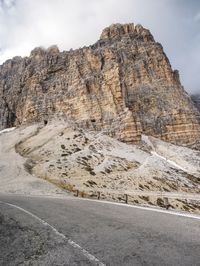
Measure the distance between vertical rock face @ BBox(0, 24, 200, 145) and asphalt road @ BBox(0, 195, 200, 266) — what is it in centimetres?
9398

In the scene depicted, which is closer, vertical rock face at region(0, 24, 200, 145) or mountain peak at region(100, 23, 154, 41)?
vertical rock face at region(0, 24, 200, 145)

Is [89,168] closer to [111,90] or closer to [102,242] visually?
[102,242]

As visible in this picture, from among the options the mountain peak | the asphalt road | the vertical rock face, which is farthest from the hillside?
the mountain peak

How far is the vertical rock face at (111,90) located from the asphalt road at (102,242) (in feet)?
308

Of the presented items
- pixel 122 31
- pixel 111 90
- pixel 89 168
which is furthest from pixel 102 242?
pixel 122 31

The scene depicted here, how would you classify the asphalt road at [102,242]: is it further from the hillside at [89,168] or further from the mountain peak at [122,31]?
the mountain peak at [122,31]

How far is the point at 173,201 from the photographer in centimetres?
4547

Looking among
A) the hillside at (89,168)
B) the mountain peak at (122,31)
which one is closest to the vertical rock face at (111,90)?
the mountain peak at (122,31)

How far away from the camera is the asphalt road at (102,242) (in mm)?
6926

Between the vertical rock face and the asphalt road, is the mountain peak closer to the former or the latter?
→ the vertical rock face

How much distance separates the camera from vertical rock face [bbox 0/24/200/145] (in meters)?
127

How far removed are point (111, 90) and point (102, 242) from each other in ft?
410

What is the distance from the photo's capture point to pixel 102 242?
855cm

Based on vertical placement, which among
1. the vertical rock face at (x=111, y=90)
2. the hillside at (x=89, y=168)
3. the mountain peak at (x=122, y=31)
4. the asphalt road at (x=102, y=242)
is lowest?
the asphalt road at (x=102, y=242)
